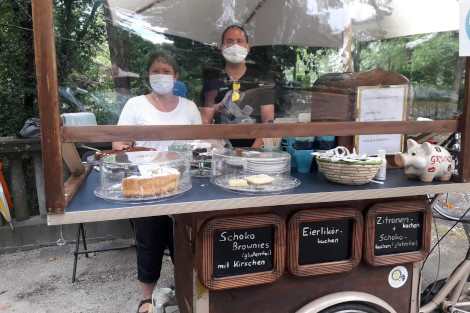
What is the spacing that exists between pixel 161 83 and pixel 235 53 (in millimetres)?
897

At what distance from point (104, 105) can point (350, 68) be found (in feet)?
4.29

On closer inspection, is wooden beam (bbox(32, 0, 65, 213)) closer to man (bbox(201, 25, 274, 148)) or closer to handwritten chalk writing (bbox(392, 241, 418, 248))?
man (bbox(201, 25, 274, 148))

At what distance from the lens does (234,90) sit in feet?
6.58

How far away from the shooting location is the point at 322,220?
1.47 meters

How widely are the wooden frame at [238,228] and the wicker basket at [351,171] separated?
30 centimetres

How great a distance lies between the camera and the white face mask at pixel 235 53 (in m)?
2.24

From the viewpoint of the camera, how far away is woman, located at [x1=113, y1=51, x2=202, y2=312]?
1434 millimetres

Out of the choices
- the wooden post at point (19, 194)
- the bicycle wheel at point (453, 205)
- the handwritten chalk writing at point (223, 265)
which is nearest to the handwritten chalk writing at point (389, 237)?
the handwritten chalk writing at point (223, 265)

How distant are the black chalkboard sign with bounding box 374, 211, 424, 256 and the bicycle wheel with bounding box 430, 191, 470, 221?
162cm

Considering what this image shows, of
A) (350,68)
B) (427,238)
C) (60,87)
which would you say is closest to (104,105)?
(60,87)

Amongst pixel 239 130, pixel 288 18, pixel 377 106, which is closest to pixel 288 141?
pixel 377 106

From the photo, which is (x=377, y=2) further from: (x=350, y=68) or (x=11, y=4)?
(x=11, y=4)

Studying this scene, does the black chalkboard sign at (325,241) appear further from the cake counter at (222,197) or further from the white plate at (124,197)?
the white plate at (124,197)

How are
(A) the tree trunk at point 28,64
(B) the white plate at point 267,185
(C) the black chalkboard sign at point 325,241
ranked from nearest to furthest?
(B) the white plate at point 267,185 < (C) the black chalkboard sign at point 325,241 < (A) the tree trunk at point 28,64
